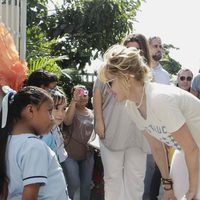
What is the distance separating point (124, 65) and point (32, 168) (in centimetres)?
80

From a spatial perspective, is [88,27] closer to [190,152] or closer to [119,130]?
[119,130]

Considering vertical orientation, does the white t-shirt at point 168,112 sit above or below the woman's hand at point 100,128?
A: above

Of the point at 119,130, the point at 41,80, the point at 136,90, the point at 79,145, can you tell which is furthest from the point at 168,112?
the point at 79,145

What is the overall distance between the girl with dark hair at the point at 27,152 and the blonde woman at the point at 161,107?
436 mm

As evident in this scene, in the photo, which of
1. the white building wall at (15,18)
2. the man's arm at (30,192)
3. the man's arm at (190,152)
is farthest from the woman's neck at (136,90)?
the white building wall at (15,18)

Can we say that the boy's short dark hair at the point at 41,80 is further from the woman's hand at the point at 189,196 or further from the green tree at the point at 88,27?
the green tree at the point at 88,27

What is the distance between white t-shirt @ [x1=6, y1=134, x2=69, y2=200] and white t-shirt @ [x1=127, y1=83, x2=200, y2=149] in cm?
61

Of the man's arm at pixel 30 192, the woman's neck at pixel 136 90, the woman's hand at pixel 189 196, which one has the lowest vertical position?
the woman's hand at pixel 189 196

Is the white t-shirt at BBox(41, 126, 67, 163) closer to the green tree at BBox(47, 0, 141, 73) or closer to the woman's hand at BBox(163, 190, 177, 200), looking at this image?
the woman's hand at BBox(163, 190, 177, 200)

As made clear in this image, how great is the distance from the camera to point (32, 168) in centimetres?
242

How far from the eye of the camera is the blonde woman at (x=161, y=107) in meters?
2.78

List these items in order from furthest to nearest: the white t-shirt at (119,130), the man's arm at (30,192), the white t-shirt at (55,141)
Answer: the white t-shirt at (119,130) → the white t-shirt at (55,141) → the man's arm at (30,192)

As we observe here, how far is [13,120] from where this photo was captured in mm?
2617

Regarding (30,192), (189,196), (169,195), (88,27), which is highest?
(30,192)
